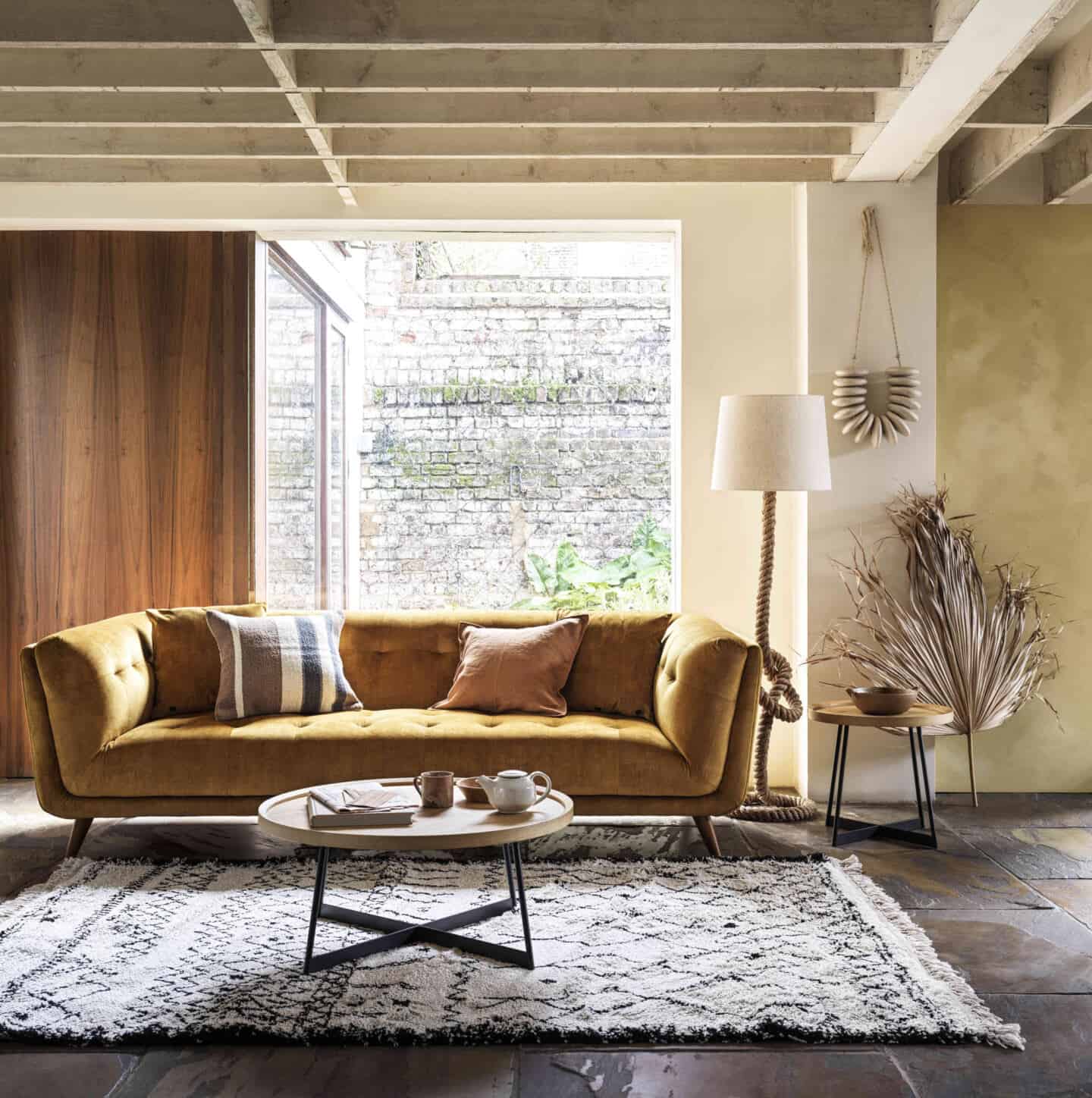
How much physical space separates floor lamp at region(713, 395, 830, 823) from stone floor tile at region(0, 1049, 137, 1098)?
8.19 feet

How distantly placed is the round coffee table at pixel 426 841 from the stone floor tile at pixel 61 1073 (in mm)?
509

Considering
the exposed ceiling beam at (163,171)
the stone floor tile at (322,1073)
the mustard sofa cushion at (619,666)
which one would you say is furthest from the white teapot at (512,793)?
the exposed ceiling beam at (163,171)

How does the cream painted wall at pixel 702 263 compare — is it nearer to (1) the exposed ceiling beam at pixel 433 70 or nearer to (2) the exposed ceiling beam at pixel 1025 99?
(2) the exposed ceiling beam at pixel 1025 99

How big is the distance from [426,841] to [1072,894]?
204cm

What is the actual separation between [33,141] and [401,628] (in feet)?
7.52

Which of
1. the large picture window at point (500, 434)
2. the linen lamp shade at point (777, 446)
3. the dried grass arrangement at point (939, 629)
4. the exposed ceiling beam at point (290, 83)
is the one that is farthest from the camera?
the large picture window at point (500, 434)

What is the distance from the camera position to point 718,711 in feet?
11.4

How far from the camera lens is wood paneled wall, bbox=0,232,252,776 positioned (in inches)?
185

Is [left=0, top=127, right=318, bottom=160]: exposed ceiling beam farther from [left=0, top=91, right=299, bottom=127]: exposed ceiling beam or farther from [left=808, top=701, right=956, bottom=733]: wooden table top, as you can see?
[left=808, top=701, right=956, bottom=733]: wooden table top

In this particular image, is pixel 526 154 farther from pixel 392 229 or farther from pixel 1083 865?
pixel 1083 865

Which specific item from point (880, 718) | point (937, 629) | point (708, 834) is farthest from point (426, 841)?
point (937, 629)

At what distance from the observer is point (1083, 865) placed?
141 inches

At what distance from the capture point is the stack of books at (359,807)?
2.58 metres

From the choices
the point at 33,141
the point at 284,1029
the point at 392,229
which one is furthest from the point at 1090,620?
the point at 33,141
